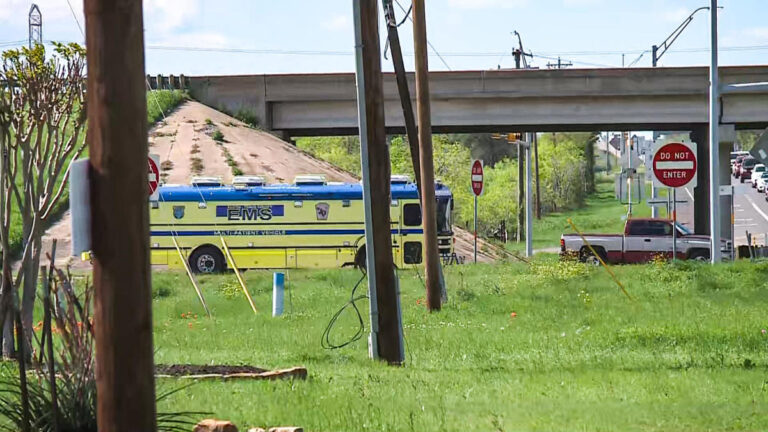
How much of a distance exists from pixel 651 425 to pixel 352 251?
95.1ft

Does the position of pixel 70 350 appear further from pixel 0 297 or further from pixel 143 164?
pixel 0 297

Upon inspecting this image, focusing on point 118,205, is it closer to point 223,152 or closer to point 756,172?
point 223,152

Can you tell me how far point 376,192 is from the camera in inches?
554

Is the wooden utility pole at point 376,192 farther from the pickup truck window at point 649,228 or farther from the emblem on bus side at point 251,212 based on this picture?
the pickup truck window at point 649,228

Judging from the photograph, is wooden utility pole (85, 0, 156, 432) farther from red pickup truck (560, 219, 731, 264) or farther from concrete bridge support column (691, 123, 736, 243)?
concrete bridge support column (691, 123, 736, 243)

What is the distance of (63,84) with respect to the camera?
14.1 metres

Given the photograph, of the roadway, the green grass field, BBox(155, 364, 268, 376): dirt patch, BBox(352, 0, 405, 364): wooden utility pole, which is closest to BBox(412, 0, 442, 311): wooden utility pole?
the green grass field

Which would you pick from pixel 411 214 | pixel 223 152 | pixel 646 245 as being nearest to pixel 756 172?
pixel 223 152

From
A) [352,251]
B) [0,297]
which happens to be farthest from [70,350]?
[352,251]

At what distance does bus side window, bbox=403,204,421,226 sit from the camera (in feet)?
127

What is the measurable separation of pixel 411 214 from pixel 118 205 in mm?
32124

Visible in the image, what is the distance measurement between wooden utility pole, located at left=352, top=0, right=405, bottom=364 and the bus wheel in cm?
2473

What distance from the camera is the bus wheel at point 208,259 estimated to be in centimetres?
3834

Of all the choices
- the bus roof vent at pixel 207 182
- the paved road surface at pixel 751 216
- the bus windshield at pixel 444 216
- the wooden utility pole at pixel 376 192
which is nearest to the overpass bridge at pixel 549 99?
the paved road surface at pixel 751 216
